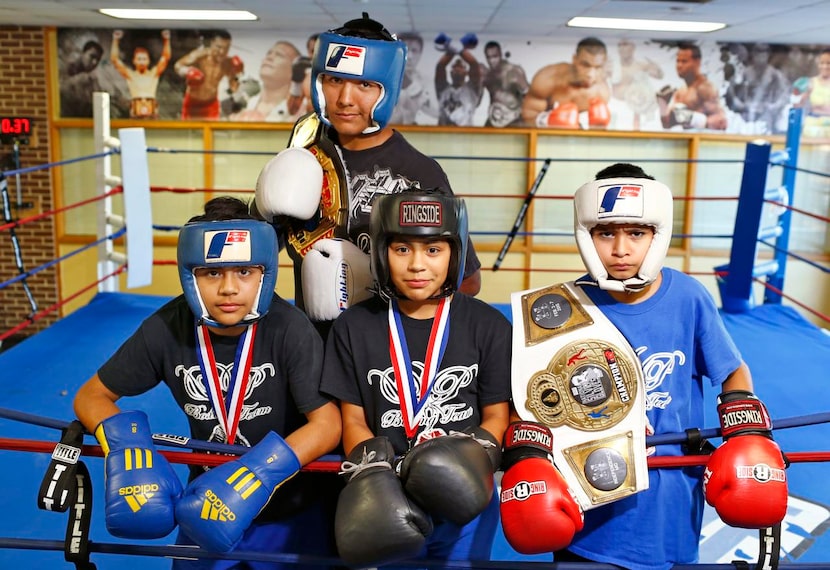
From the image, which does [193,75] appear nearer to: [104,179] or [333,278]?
[104,179]

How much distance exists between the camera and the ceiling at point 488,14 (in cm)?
482

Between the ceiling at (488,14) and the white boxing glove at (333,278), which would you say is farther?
the ceiling at (488,14)

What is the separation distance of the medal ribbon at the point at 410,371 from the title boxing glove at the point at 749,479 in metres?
0.47

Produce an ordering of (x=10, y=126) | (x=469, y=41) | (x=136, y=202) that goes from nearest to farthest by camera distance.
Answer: (x=136, y=202) → (x=10, y=126) → (x=469, y=41)

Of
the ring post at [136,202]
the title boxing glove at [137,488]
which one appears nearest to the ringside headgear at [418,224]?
the title boxing glove at [137,488]

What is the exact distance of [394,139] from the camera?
5.37ft

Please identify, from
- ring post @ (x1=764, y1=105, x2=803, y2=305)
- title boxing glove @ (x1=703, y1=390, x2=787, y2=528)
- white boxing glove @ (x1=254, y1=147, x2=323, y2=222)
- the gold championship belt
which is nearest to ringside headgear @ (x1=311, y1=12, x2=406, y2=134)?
white boxing glove @ (x1=254, y1=147, x2=323, y2=222)

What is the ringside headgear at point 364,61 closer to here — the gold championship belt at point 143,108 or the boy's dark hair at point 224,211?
the boy's dark hair at point 224,211

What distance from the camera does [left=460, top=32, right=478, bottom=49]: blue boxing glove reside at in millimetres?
6258

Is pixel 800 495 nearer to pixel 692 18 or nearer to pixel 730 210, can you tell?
pixel 692 18

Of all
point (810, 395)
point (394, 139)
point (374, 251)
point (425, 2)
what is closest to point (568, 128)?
point (425, 2)

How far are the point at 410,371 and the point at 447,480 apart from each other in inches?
11.7

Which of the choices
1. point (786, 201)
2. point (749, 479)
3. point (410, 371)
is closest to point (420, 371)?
point (410, 371)

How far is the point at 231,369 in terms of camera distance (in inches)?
51.3
